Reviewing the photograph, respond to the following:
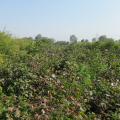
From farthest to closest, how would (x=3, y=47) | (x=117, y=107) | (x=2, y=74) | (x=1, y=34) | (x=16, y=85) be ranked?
(x=1, y=34), (x=3, y=47), (x=2, y=74), (x=117, y=107), (x=16, y=85)

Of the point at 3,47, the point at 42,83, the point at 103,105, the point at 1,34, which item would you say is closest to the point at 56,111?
the point at 42,83

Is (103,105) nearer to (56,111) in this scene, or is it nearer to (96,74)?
(56,111)

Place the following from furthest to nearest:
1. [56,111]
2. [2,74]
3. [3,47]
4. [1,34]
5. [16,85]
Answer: [1,34] < [3,47] < [2,74] < [16,85] < [56,111]

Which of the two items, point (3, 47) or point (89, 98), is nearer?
point (89, 98)

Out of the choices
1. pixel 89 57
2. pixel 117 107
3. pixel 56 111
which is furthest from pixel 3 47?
pixel 117 107

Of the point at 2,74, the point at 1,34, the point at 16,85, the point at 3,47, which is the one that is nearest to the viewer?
the point at 16,85

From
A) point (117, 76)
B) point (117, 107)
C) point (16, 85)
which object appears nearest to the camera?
point (16, 85)

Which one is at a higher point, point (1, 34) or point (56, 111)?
point (1, 34)

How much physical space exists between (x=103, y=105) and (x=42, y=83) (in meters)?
1.21

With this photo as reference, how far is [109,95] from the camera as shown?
7.94ft

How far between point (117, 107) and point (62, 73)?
121cm

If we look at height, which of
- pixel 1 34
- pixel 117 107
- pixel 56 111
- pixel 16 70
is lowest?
pixel 117 107

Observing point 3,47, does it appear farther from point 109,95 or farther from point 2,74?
point 109,95

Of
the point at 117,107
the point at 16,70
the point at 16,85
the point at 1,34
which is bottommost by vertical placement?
the point at 117,107
